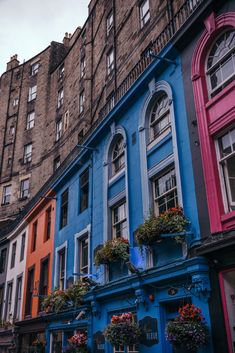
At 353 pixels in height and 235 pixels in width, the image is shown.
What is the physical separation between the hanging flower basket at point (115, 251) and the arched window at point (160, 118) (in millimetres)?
3482

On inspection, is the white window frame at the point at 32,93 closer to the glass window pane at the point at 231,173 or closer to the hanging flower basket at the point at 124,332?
the hanging flower basket at the point at 124,332


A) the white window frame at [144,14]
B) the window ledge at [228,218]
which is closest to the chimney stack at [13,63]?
the white window frame at [144,14]

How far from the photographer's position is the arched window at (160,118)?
1259 centimetres

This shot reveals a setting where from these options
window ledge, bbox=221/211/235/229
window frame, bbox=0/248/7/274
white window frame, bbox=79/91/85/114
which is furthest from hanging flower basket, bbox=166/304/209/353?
window frame, bbox=0/248/7/274

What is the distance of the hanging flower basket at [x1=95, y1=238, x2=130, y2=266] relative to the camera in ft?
41.2

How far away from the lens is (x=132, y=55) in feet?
68.2

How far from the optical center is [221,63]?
10797mm

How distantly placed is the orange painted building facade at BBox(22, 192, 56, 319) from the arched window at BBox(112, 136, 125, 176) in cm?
667

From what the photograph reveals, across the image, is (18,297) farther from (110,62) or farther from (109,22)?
(109,22)

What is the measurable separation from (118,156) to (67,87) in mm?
19869

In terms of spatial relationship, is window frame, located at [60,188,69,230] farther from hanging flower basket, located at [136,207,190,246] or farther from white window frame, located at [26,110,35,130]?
white window frame, located at [26,110,35,130]

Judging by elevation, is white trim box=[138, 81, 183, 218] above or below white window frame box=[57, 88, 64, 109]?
below

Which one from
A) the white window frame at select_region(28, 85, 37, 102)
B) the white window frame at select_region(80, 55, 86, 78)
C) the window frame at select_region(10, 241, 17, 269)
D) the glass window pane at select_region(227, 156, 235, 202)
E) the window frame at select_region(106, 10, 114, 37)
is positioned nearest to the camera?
the glass window pane at select_region(227, 156, 235, 202)

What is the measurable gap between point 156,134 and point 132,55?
30.1ft
